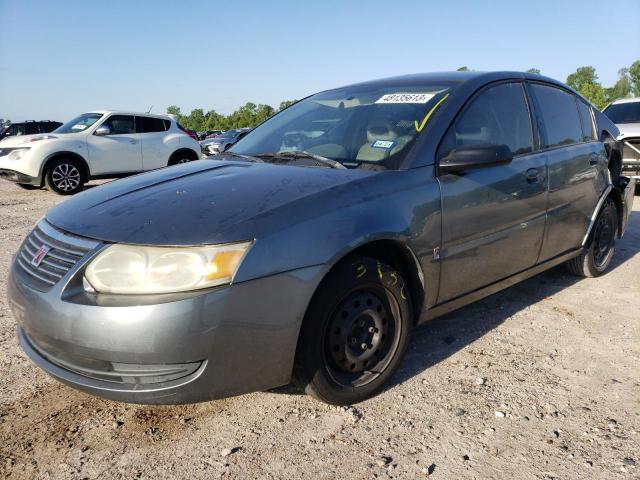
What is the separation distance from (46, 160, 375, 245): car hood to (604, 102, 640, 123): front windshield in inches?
351

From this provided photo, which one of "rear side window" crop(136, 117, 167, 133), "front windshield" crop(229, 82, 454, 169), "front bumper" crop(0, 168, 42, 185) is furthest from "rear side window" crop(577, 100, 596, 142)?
"rear side window" crop(136, 117, 167, 133)

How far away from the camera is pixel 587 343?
324cm

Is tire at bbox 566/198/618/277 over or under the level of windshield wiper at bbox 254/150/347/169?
under

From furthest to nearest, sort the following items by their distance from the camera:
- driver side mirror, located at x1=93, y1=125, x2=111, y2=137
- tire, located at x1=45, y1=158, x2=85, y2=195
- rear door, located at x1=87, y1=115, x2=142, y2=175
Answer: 1. rear door, located at x1=87, y1=115, x2=142, y2=175
2. driver side mirror, located at x1=93, y1=125, x2=111, y2=137
3. tire, located at x1=45, y1=158, x2=85, y2=195

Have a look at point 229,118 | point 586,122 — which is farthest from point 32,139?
point 229,118

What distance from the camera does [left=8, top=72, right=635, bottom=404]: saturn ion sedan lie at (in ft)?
6.59

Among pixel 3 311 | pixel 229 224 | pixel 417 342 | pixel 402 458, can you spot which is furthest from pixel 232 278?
pixel 3 311

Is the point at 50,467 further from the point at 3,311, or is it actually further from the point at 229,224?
the point at 3,311

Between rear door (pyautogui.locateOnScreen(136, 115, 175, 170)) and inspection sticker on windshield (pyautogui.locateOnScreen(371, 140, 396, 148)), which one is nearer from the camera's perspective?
inspection sticker on windshield (pyautogui.locateOnScreen(371, 140, 396, 148))

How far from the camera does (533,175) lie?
3.34m

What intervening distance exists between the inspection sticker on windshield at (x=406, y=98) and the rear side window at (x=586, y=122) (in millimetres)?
1707

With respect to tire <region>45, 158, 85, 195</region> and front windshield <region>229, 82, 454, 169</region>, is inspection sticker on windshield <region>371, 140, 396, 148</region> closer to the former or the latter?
front windshield <region>229, 82, 454, 169</region>

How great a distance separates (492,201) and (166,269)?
186 cm

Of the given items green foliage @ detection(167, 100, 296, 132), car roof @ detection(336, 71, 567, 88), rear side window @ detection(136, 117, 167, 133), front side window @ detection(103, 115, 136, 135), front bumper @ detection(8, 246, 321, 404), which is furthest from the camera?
green foliage @ detection(167, 100, 296, 132)
